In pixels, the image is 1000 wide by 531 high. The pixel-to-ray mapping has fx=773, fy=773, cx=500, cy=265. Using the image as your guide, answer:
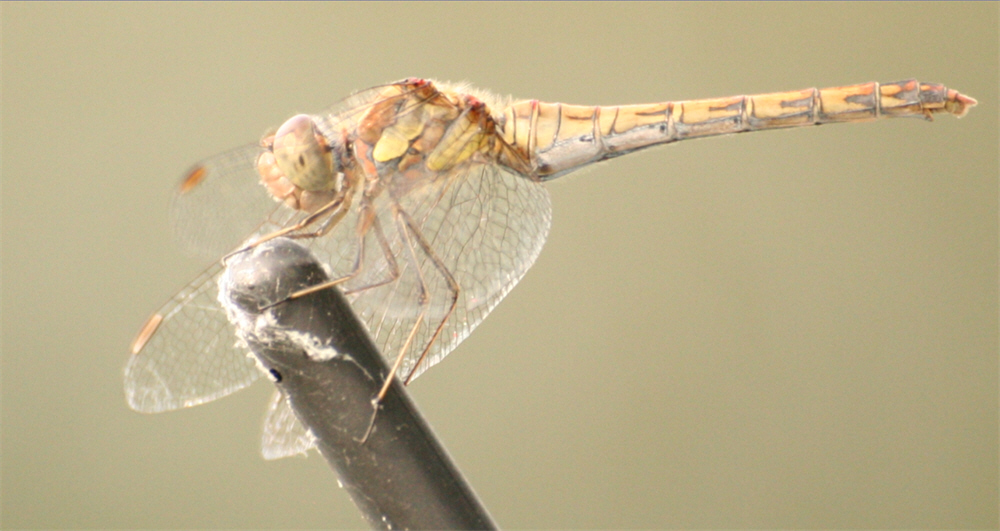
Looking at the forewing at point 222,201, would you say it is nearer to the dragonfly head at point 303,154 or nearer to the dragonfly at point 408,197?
the dragonfly at point 408,197

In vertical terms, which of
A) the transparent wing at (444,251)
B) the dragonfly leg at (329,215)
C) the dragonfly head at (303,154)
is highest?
the dragonfly head at (303,154)

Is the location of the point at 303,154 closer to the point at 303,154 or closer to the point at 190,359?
the point at 303,154

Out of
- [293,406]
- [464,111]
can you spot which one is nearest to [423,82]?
[464,111]

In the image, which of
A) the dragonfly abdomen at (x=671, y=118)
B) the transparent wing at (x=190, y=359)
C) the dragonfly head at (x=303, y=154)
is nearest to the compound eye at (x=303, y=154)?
the dragonfly head at (x=303, y=154)

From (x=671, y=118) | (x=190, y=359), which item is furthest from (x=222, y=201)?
(x=671, y=118)

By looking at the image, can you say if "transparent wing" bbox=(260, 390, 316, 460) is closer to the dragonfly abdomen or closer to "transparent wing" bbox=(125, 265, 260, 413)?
"transparent wing" bbox=(125, 265, 260, 413)

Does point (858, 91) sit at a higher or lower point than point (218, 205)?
lower

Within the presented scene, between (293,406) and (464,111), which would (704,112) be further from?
(293,406)
